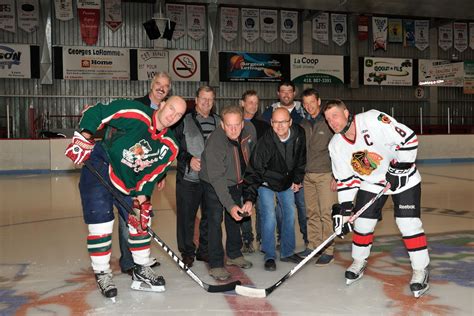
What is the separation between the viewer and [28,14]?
49.3 feet

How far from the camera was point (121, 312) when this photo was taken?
287cm

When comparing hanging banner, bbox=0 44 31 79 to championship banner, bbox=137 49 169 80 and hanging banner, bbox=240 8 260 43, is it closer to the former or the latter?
championship banner, bbox=137 49 169 80

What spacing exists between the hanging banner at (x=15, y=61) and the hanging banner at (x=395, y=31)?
1192 cm

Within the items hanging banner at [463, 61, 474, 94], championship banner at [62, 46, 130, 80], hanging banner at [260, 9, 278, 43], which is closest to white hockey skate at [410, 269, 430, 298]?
championship banner at [62, 46, 130, 80]

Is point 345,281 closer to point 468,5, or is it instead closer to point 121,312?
point 121,312

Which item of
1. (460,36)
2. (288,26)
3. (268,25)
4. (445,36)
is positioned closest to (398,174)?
(268,25)

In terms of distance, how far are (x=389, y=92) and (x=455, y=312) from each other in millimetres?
16512

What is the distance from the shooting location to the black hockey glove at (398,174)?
10.1ft

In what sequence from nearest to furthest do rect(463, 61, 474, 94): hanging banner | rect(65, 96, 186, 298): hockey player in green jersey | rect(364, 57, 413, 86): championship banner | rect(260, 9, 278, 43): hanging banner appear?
1. rect(65, 96, 186, 298): hockey player in green jersey
2. rect(260, 9, 278, 43): hanging banner
3. rect(364, 57, 413, 86): championship banner
4. rect(463, 61, 474, 94): hanging banner

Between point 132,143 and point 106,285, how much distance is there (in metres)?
0.86

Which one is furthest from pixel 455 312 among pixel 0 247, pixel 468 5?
pixel 468 5

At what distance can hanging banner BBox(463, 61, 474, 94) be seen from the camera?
61.6 ft

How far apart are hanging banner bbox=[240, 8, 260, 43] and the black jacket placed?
13.7 meters

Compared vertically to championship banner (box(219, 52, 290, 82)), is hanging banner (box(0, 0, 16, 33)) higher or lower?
higher
